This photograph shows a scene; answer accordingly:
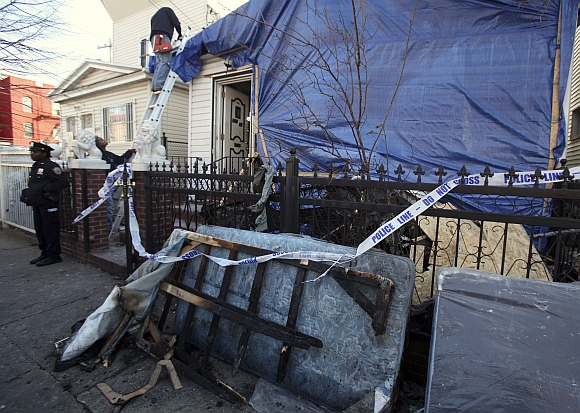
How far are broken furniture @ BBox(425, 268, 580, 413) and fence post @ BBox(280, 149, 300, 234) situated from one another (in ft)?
4.54

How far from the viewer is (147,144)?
4.58m

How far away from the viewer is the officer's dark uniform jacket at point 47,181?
195 inches

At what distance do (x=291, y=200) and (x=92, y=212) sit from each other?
384 cm

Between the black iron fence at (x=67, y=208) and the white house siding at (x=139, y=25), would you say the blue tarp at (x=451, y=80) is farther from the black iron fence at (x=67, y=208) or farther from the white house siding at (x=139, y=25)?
the white house siding at (x=139, y=25)

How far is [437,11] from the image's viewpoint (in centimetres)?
499

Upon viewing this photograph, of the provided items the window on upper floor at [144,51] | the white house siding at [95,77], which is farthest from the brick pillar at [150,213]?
the window on upper floor at [144,51]

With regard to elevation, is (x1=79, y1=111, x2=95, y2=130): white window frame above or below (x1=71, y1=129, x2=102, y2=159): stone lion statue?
above

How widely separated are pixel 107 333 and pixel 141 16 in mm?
14731

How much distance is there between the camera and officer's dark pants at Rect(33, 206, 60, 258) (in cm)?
511

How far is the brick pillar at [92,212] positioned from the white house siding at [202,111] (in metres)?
3.77

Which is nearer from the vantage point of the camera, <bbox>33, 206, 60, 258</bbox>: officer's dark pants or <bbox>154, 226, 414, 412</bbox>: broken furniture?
<bbox>154, 226, 414, 412</bbox>: broken furniture

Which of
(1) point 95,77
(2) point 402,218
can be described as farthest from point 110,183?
(1) point 95,77

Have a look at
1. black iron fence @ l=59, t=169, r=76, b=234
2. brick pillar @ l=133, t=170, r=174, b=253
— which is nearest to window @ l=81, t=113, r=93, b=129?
black iron fence @ l=59, t=169, r=76, b=234

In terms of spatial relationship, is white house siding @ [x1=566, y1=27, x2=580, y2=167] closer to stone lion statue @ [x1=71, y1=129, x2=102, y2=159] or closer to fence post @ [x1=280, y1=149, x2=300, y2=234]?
fence post @ [x1=280, y1=149, x2=300, y2=234]
